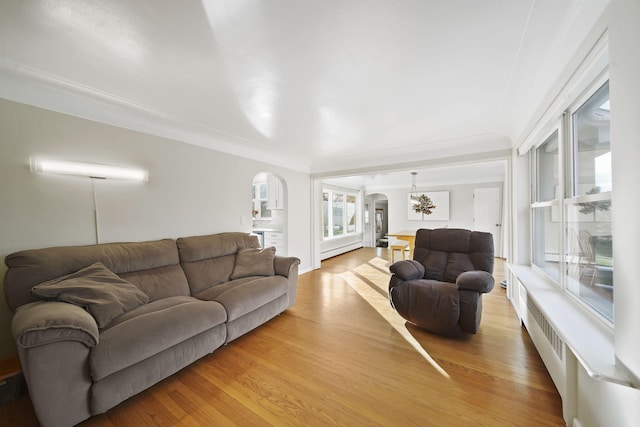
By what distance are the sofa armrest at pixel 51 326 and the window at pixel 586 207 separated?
9.64 ft

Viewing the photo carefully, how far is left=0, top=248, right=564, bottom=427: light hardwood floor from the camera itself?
1479mm

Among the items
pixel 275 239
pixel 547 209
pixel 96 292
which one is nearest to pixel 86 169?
pixel 96 292

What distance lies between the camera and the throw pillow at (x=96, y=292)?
64.5 inches

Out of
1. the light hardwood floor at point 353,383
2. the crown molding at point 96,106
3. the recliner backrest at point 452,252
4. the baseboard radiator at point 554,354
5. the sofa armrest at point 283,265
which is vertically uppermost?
the crown molding at point 96,106

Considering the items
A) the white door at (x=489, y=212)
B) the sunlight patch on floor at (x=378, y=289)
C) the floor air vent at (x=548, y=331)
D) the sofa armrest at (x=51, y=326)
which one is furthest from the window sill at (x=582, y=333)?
the white door at (x=489, y=212)

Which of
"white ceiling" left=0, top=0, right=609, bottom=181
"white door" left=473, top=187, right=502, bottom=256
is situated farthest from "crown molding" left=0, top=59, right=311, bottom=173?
"white door" left=473, top=187, right=502, bottom=256

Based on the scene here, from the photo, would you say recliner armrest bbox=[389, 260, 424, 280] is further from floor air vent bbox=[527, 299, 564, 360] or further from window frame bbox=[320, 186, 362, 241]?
window frame bbox=[320, 186, 362, 241]

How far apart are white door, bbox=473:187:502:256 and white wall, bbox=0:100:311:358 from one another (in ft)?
21.9

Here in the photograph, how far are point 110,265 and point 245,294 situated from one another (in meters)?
1.24

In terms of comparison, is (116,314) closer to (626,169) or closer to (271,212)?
(626,169)

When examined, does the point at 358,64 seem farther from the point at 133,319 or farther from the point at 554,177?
the point at 133,319

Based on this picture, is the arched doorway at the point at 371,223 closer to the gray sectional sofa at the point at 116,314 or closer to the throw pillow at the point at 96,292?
the gray sectional sofa at the point at 116,314

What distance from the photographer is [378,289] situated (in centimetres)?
396

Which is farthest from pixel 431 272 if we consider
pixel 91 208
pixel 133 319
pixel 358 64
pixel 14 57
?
pixel 14 57
